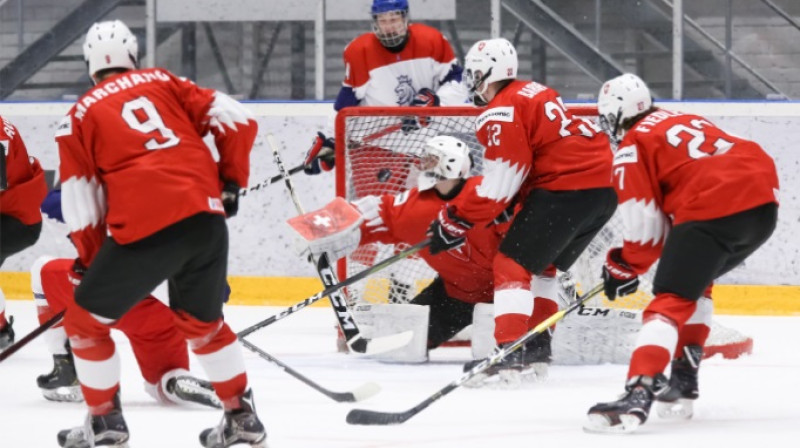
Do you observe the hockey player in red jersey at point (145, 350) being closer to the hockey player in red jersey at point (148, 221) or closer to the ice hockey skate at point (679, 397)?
the hockey player in red jersey at point (148, 221)

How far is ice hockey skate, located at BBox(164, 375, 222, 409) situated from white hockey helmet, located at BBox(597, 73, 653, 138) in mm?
1277

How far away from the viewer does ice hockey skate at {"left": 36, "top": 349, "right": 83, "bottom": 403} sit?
3914 mm

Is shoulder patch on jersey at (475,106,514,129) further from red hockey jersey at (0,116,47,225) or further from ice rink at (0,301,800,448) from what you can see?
red hockey jersey at (0,116,47,225)

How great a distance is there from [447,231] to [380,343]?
536mm

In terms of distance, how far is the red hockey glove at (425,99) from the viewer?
5.58 m

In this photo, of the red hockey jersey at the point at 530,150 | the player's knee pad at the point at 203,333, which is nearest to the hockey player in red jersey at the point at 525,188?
the red hockey jersey at the point at 530,150

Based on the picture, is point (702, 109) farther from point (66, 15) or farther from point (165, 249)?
point (165, 249)

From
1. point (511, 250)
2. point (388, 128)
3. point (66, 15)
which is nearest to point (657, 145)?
point (511, 250)

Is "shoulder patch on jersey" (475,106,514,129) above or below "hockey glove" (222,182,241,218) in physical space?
below

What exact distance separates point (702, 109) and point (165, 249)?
158 inches

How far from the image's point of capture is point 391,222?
464 cm

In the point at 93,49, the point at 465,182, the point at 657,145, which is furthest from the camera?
the point at 465,182

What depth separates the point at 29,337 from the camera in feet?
11.0

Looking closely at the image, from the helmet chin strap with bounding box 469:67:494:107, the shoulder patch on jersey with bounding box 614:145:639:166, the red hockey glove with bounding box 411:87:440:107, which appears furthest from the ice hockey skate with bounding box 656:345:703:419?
the red hockey glove with bounding box 411:87:440:107
